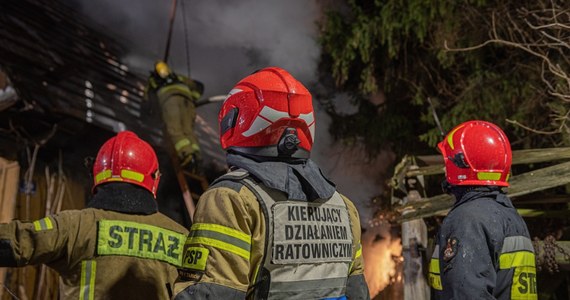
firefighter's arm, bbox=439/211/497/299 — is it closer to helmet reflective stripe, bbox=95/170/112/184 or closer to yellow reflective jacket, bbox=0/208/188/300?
yellow reflective jacket, bbox=0/208/188/300

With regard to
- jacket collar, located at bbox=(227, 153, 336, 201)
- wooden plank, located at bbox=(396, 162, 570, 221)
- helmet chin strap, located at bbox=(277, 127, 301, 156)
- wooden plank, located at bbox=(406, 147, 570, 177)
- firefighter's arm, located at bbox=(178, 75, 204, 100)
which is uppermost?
firefighter's arm, located at bbox=(178, 75, 204, 100)

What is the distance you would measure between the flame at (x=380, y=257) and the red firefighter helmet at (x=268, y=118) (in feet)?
28.4

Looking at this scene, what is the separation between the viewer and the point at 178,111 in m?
7.56

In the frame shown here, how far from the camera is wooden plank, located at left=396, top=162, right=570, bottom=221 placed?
15.2 ft

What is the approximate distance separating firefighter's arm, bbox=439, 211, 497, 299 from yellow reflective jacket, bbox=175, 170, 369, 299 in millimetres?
1450

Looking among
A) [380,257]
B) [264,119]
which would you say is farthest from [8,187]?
[380,257]

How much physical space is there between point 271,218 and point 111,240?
1.58 meters

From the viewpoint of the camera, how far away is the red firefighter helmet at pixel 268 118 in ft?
7.71

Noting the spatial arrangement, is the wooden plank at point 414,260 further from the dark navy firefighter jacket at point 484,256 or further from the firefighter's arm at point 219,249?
the firefighter's arm at point 219,249

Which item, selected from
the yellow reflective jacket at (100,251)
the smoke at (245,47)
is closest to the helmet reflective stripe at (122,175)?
the yellow reflective jacket at (100,251)

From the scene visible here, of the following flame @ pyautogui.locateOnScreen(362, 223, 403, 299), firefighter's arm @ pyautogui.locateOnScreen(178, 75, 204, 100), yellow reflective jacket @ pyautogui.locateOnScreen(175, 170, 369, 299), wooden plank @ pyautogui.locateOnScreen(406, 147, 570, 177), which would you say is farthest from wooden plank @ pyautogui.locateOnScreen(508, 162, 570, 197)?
flame @ pyautogui.locateOnScreen(362, 223, 403, 299)

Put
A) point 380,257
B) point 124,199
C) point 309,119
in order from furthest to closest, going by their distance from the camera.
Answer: point 380,257, point 124,199, point 309,119

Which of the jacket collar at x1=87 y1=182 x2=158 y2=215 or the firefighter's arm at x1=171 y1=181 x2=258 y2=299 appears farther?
the jacket collar at x1=87 y1=182 x2=158 y2=215

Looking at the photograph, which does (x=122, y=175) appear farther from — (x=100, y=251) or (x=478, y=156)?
(x=478, y=156)
